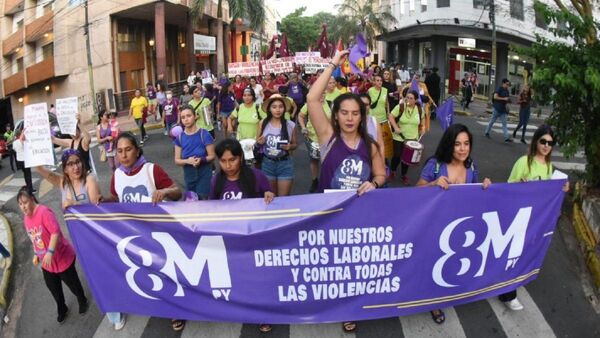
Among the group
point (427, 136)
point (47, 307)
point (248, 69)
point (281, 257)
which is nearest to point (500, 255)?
point (281, 257)

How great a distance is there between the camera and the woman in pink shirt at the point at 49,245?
4.18 m

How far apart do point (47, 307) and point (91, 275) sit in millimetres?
1324

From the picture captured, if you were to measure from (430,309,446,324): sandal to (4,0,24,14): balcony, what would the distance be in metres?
34.6

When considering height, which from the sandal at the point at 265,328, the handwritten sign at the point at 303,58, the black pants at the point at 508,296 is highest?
the handwritten sign at the point at 303,58

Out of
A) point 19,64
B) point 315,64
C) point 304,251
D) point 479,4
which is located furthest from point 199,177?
point 19,64

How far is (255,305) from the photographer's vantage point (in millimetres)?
3850

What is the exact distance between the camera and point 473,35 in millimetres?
24641

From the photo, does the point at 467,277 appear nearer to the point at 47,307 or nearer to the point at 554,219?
the point at 554,219

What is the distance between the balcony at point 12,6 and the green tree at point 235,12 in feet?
40.8

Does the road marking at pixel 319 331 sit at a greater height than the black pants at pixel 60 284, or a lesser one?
lesser

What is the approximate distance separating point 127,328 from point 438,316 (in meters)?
2.80

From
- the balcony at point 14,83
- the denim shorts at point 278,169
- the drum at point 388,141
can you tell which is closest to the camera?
the denim shorts at point 278,169

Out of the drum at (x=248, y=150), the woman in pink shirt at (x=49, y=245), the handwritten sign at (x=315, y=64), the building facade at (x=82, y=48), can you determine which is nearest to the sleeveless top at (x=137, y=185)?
the woman in pink shirt at (x=49, y=245)

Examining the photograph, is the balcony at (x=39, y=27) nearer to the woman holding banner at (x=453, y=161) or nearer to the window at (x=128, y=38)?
the window at (x=128, y=38)
